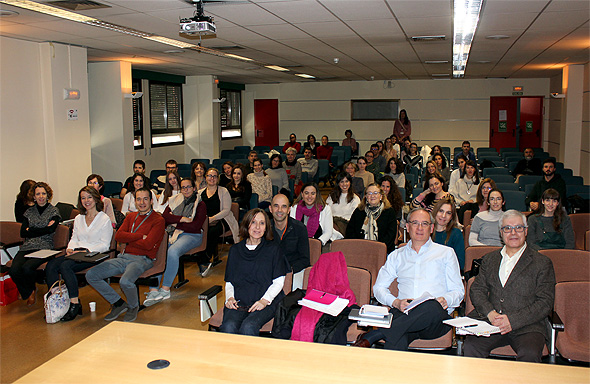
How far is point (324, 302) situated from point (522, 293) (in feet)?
4.67

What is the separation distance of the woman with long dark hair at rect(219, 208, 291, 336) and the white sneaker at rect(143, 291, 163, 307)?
191 centimetres

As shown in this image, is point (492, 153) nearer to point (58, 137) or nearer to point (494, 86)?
point (494, 86)

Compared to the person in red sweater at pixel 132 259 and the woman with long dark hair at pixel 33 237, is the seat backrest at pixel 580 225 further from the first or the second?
the woman with long dark hair at pixel 33 237

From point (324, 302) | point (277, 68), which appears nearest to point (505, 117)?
point (277, 68)

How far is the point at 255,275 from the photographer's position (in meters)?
4.23

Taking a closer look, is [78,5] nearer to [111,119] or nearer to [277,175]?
[277,175]

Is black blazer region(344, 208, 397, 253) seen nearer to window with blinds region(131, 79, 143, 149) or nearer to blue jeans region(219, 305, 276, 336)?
blue jeans region(219, 305, 276, 336)

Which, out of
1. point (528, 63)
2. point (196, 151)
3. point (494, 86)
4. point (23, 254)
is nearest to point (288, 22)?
point (23, 254)

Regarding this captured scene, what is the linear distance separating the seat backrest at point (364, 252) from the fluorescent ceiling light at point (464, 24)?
2.75 meters

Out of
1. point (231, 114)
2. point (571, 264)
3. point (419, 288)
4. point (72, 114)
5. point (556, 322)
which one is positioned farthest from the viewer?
point (231, 114)

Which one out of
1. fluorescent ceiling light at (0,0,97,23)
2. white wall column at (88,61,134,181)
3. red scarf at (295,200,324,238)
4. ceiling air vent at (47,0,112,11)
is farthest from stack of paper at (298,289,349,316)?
white wall column at (88,61,134,181)

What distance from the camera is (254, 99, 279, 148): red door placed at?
65.0 feet

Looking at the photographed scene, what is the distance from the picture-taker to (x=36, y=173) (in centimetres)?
824

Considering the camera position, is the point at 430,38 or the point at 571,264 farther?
the point at 430,38
